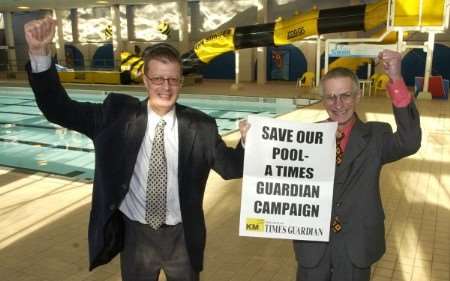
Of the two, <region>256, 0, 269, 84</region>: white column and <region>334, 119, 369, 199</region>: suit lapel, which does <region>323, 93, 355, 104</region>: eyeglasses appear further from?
<region>256, 0, 269, 84</region>: white column

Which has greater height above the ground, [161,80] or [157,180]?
[161,80]

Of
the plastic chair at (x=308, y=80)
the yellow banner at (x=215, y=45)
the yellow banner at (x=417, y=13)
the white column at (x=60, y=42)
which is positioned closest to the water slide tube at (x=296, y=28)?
the yellow banner at (x=215, y=45)

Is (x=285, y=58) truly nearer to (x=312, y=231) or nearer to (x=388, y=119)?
(x=388, y=119)

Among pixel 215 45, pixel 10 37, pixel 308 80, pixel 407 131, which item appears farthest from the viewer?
pixel 10 37

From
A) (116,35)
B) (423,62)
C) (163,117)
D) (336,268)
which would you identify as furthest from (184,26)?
(336,268)

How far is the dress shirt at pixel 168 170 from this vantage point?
1823 mm

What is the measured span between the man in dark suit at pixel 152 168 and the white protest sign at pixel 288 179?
89 millimetres

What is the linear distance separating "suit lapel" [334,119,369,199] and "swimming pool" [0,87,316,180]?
4690mm

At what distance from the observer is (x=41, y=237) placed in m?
3.67

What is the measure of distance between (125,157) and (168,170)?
0.64 feet

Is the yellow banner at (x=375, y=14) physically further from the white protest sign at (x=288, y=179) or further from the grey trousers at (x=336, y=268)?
the grey trousers at (x=336, y=268)

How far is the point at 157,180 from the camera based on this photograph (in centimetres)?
181

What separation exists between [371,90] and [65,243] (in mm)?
13117

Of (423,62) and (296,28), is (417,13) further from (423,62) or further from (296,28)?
(423,62)
